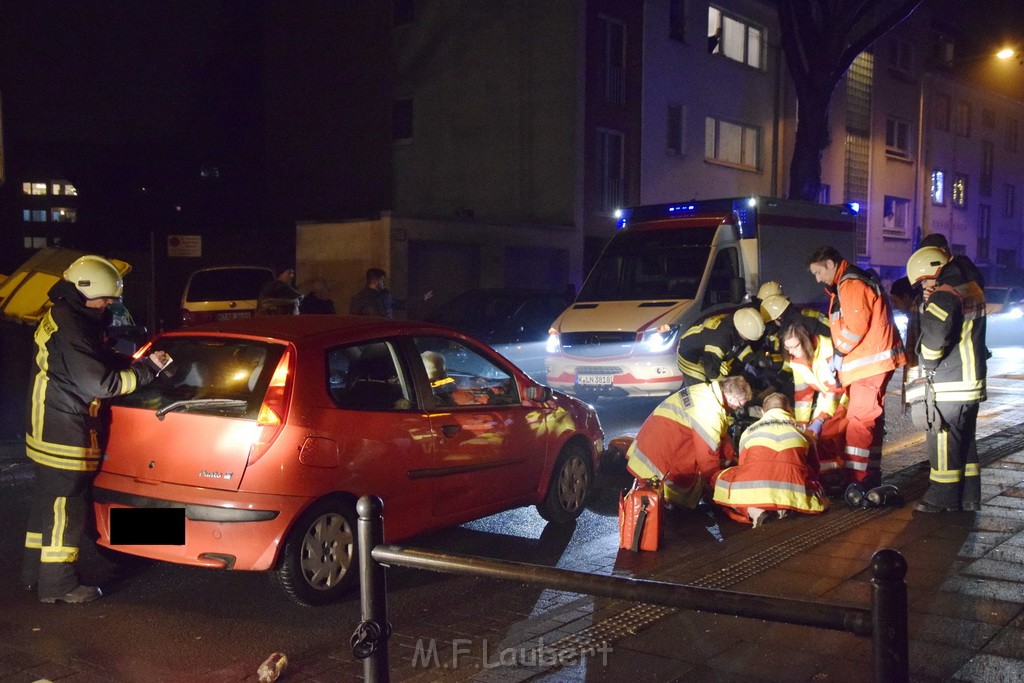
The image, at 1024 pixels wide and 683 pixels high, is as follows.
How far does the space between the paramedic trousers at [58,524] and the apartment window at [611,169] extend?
20909 mm

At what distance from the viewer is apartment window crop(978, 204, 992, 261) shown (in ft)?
139

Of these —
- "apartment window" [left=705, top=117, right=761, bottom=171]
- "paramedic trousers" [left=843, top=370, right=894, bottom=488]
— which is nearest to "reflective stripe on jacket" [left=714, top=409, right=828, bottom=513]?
"paramedic trousers" [left=843, top=370, right=894, bottom=488]

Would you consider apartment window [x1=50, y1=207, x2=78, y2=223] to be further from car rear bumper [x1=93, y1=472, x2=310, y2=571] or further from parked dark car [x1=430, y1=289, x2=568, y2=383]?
car rear bumper [x1=93, y1=472, x2=310, y2=571]

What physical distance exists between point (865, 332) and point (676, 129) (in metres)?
20.3

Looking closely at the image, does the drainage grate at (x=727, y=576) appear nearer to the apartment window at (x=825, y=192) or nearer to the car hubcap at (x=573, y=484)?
the car hubcap at (x=573, y=484)

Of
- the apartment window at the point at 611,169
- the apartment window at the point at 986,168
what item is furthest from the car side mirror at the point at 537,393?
the apartment window at the point at 986,168

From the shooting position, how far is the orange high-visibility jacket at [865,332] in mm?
7523

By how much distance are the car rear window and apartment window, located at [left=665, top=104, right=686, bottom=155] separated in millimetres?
12815

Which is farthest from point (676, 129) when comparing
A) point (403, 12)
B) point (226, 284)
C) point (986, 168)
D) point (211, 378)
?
point (211, 378)

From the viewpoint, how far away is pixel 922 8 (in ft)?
122

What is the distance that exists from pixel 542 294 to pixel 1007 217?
117ft

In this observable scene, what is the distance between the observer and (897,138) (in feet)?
119

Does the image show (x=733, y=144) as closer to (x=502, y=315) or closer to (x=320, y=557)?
(x=502, y=315)

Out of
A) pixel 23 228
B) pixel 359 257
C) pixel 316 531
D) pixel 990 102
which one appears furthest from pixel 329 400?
pixel 23 228
